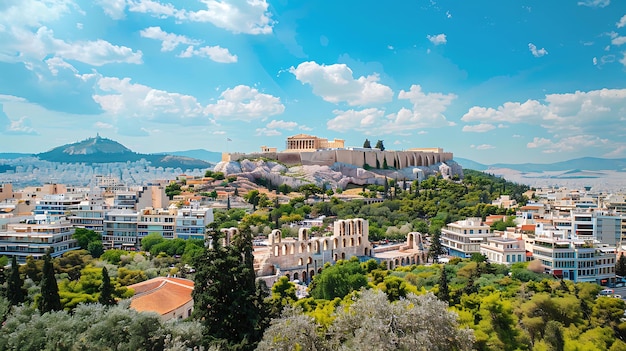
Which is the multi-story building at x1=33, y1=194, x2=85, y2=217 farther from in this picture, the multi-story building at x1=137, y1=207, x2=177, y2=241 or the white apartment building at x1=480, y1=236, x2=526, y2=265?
the white apartment building at x1=480, y1=236, x2=526, y2=265

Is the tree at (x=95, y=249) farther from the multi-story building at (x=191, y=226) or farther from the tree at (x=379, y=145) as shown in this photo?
the tree at (x=379, y=145)

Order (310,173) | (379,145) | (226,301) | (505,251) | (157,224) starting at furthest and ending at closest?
(379,145) < (310,173) < (157,224) < (505,251) < (226,301)

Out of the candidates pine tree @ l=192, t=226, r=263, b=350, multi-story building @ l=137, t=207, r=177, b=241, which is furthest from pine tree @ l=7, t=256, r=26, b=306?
multi-story building @ l=137, t=207, r=177, b=241

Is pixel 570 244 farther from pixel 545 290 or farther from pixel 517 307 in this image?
pixel 517 307

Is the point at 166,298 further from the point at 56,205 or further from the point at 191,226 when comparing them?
the point at 56,205

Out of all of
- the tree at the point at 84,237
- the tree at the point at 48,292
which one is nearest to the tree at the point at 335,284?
the tree at the point at 48,292

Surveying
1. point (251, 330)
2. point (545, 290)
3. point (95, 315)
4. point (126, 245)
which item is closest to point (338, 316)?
point (251, 330)

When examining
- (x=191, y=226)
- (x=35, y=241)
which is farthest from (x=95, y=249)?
(x=191, y=226)
